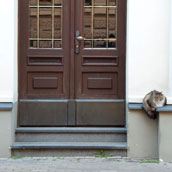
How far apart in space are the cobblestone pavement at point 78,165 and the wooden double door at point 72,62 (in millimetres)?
723

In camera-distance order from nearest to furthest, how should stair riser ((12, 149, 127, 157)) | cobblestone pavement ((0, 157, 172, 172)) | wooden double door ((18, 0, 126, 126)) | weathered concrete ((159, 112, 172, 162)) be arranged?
cobblestone pavement ((0, 157, 172, 172)) < weathered concrete ((159, 112, 172, 162)) < stair riser ((12, 149, 127, 157)) < wooden double door ((18, 0, 126, 126))

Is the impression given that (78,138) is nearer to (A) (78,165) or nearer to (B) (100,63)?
(A) (78,165)

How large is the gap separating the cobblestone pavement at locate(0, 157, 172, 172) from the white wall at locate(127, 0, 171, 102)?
0.97 m

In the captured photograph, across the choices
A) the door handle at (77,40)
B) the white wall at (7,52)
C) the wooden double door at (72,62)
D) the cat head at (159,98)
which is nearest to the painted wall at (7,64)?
the white wall at (7,52)

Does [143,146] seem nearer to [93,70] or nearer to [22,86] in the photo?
[93,70]

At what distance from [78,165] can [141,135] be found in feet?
3.57

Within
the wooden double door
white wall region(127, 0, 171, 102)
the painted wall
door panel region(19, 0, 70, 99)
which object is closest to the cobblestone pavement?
the painted wall

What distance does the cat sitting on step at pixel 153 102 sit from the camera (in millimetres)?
5980

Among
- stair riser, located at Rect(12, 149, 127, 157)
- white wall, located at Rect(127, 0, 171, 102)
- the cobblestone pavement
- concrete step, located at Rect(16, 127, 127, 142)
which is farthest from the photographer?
concrete step, located at Rect(16, 127, 127, 142)

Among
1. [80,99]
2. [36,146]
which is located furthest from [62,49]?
[36,146]

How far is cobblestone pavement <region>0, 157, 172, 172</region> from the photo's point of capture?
18.3ft

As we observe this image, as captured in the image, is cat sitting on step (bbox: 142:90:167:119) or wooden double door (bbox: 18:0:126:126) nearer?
cat sitting on step (bbox: 142:90:167:119)

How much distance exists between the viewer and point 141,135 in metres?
6.19

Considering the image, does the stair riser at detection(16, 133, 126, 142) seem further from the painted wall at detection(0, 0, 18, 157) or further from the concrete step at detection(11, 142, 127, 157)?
the painted wall at detection(0, 0, 18, 157)
